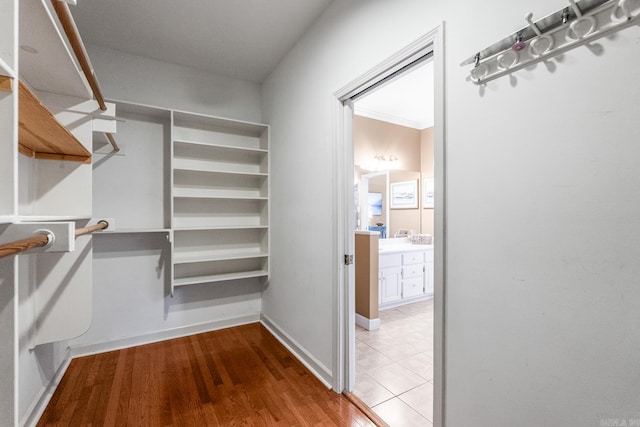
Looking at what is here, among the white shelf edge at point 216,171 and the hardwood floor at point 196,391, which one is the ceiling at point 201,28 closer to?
the white shelf edge at point 216,171

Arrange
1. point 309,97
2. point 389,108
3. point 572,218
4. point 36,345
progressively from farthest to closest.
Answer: point 389,108
point 309,97
point 36,345
point 572,218

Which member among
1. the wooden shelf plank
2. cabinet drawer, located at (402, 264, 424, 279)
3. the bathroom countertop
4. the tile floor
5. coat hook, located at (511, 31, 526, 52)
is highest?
coat hook, located at (511, 31, 526, 52)

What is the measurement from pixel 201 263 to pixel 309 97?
82.9 inches

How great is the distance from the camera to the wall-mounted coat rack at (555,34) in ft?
2.65

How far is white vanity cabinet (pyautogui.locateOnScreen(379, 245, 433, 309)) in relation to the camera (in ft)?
12.2

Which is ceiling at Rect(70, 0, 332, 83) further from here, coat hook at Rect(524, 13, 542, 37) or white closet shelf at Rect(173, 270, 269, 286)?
white closet shelf at Rect(173, 270, 269, 286)

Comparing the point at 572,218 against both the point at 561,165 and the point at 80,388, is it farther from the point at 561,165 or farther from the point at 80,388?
the point at 80,388

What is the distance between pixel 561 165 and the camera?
0.93 m

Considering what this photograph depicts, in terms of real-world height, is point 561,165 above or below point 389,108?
below

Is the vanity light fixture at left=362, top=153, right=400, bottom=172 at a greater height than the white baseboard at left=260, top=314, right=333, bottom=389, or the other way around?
the vanity light fixture at left=362, top=153, right=400, bottom=172

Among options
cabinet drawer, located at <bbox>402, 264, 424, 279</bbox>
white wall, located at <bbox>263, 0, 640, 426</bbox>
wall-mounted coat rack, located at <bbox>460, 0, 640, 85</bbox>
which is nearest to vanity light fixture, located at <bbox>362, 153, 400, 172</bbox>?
cabinet drawer, located at <bbox>402, 264, 424, 279</bbox>

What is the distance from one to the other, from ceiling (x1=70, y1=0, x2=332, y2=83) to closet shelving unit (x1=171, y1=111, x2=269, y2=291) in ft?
2.04

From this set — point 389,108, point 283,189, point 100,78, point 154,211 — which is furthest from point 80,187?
point 389,108

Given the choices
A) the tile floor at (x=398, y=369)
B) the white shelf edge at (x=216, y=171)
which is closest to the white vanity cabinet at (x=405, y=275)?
the tile floor at (x=398, y=369)
